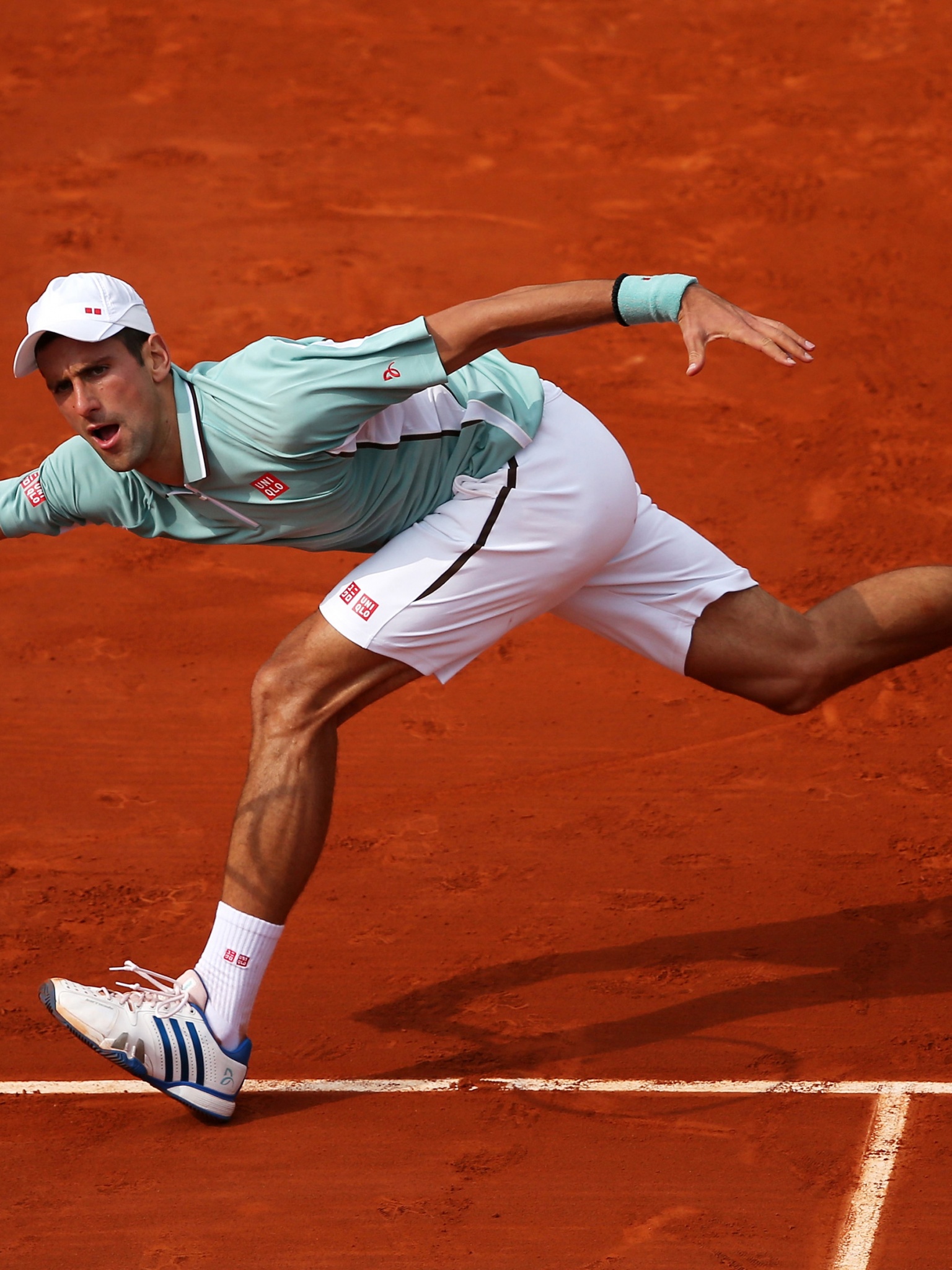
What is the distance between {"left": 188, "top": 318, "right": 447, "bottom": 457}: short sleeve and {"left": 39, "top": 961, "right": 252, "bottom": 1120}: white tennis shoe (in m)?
1.46

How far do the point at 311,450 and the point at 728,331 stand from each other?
1055 millimetres

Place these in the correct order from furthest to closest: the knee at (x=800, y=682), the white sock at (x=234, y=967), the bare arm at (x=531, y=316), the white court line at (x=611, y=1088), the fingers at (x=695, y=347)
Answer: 1. the knee at (x=800, y=682)
2. the white court line at (x=611, y=1088)
3. the white sock at (x=234, y=967)
4. the bare arm at (x=531, y=316)
5. the fingers at (x=695, y=347)

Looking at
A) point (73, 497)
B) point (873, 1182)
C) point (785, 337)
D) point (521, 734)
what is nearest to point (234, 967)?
point (73, 497)

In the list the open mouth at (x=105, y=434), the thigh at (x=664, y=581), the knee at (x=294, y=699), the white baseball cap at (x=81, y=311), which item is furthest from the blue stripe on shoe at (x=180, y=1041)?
the white baseball cap at (x=81, y=311)

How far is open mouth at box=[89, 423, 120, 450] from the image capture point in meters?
4.09

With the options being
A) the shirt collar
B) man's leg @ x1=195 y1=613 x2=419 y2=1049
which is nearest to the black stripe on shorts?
man's leg @ x1=195 y1=613 x2=419 y2=1049

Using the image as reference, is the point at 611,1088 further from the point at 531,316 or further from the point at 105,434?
the point at 105,434

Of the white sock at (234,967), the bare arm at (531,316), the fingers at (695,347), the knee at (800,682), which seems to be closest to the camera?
the fingers at (695,347)

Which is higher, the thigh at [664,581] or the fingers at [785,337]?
the fingers at [785,337]

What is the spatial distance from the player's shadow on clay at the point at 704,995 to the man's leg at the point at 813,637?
2.76 ft

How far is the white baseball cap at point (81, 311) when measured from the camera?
405 cm

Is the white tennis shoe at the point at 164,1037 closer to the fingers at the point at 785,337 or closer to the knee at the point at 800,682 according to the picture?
the knee at the point at 800,682

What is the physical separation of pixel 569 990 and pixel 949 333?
4.95 meters

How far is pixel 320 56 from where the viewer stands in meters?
11.3
